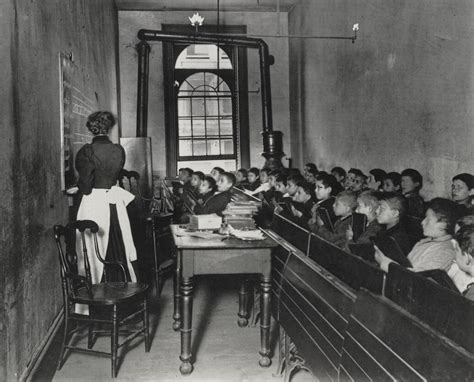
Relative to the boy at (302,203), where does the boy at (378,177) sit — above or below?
above

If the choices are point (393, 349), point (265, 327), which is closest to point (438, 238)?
point (265, 327)

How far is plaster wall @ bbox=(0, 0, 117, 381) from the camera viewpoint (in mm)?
2568

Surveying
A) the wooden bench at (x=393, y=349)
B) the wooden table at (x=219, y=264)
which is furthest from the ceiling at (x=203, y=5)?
the wooden bench at (x=393, y=349)

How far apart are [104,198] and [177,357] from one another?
1.33m

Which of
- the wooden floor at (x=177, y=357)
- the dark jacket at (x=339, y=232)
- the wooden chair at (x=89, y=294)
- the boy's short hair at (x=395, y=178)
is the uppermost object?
the boy's short hair at (x=395, y=178)

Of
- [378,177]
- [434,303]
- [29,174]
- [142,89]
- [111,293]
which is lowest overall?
[111,293]

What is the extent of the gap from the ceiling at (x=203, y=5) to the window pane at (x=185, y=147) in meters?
2.81

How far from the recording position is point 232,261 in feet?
10.3

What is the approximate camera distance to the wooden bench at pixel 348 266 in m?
2.11

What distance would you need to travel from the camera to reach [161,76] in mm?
11086

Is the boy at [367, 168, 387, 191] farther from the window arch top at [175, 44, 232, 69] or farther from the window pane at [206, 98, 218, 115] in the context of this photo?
the window arch top at [175, 44, 232, 69]

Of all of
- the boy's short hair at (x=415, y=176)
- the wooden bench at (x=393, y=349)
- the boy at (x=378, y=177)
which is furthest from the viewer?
the boy at (x=378, y=177)

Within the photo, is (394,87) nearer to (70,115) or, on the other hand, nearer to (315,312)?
(70,115)

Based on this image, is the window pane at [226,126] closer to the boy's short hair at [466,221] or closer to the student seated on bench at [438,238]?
the student seated on bench at [438,238]
